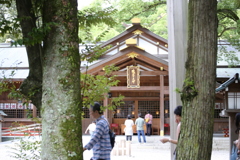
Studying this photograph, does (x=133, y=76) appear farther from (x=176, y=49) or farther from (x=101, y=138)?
(x=101, y=138)

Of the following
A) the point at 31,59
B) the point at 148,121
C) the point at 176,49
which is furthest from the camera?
the point at 148,121

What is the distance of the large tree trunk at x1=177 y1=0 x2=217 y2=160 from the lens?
330cm

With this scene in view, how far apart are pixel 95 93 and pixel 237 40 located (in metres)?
9.78

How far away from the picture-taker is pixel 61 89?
3416 mm

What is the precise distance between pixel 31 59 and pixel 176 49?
2.49m

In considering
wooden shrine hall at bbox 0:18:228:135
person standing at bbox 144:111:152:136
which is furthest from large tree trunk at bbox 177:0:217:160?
person standing at bbox 144:111:152:136

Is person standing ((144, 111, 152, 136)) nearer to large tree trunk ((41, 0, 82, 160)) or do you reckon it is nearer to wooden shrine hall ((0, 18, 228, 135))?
wooden shrine hall ((0, 18, 228, 135))

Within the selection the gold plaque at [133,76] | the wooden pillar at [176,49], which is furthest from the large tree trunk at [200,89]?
the gold plaque at [133,76]

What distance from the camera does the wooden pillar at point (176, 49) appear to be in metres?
5.51

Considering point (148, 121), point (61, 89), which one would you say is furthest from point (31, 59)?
point (148, 121)

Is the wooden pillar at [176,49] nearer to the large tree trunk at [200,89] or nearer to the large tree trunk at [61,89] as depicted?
the large tree trunk at [200,89]

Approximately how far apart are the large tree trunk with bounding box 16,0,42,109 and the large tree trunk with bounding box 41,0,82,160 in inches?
10.8

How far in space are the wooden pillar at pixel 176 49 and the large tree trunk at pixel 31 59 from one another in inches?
91.6

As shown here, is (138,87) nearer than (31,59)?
No
